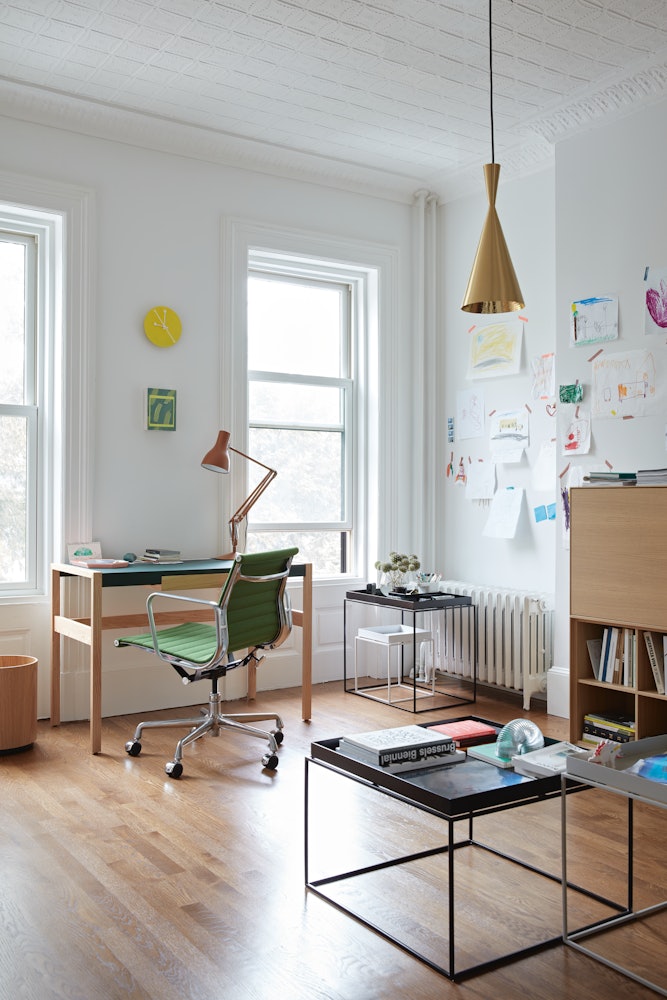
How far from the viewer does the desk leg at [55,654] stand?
443 cm

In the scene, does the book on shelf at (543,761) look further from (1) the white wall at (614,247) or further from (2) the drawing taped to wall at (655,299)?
(2) the drawing taped to wall at (655,299)

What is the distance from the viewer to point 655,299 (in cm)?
410

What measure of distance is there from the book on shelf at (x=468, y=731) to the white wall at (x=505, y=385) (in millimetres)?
2231

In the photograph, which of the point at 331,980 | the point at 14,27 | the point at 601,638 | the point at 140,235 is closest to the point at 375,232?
the point at 140,235

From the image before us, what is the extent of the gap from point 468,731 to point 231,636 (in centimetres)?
135

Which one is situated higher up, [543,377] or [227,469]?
[543,377]

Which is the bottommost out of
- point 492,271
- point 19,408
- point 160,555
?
point 160,555

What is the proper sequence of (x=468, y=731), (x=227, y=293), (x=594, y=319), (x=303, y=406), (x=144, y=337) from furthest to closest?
(x=303, y=406) → (x=227, y=293) → (x=144, y=337) → (x=594, y=319) → (x=468, y=731)

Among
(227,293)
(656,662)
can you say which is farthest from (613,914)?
(227,293)

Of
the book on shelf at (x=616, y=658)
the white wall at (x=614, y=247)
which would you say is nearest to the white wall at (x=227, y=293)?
the white wall at (x=614, y=247)

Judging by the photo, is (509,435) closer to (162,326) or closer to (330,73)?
(162,326)

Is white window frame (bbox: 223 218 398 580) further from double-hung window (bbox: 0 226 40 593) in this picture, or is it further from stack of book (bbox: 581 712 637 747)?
stack of book (bbox: 581 712 637 747)

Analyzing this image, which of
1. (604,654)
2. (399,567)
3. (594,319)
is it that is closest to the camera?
(604,654)

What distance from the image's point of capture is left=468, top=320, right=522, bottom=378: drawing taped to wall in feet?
16.9
